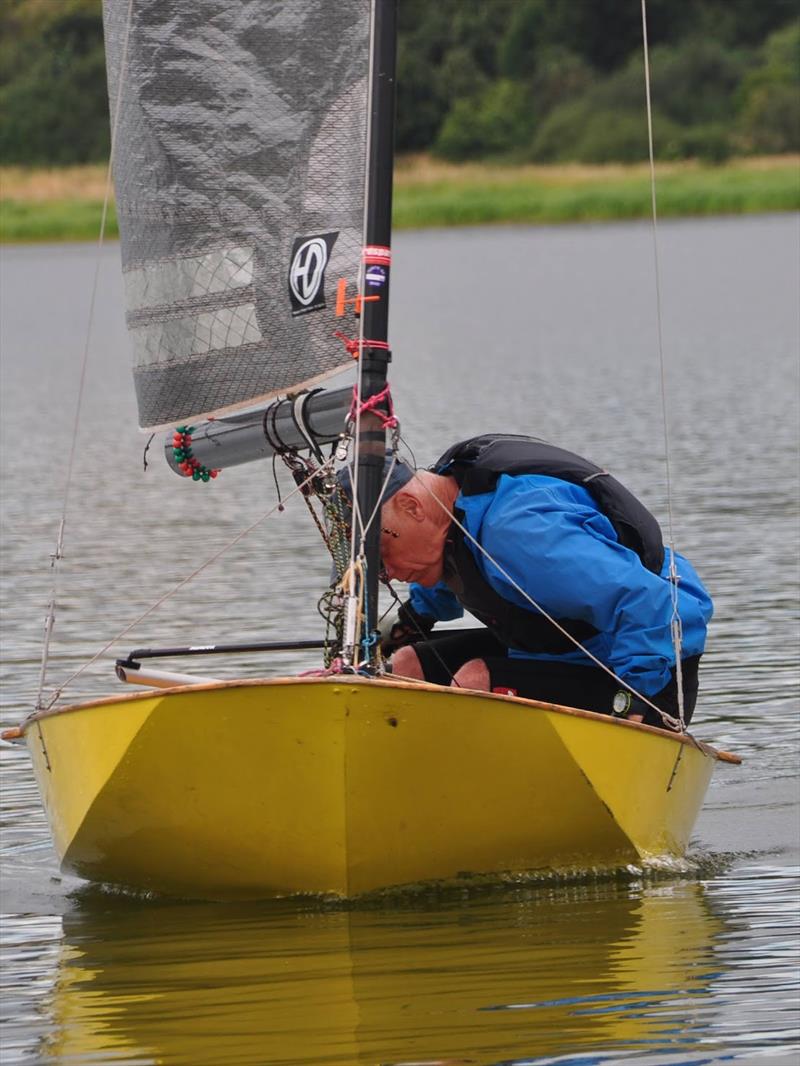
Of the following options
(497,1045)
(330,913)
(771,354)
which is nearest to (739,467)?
(771,354)

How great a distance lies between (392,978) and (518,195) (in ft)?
Result: 142

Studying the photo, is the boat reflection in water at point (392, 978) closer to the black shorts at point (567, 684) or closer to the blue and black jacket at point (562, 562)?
the black shorts at point (567, 684)

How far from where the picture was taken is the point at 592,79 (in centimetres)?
6288

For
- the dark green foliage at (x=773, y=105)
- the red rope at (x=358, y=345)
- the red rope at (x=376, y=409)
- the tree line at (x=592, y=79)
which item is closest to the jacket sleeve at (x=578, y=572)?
the red rope at (x=376, y=409)

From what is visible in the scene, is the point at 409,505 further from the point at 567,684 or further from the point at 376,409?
the point at 567,684

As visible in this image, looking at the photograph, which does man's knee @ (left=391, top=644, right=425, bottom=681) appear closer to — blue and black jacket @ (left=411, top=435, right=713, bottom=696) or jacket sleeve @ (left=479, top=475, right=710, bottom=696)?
blue and black jacket @ (left=411, top=435, right=713, bottom=696)

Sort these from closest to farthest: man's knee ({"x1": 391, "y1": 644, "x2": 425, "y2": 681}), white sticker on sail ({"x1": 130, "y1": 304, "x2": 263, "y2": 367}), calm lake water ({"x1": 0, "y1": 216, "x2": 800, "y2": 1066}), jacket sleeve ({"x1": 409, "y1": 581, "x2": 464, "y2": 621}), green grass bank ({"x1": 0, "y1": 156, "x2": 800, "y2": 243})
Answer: calm lake water ({"x1": 0, "y1": 216, "x2": 800, "y2": 1066}) → white sticker on sail ({"x1": 130, "y1": 304, "x2": 263, "y2": 367}) → man's knee ({"x1": 391, "y1": 644, "x2": 425, "y2": 681}) → jacket sleeve ({"x1": 409, "y1": 581, "x2": 464, "y2": 621}) → green grass bank ({"x1": 0, "y1": 156, "x2": 800, "y2": 243})

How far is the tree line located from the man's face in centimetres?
4800

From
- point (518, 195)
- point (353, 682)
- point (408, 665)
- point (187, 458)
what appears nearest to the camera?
point (353, 682)

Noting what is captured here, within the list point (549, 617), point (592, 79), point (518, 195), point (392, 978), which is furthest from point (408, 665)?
point (592, 79)

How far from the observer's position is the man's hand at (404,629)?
657 centimetres

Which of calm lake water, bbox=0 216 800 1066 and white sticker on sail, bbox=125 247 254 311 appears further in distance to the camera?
white sticker on sail, bbox=125 247 254 311

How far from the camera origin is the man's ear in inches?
221

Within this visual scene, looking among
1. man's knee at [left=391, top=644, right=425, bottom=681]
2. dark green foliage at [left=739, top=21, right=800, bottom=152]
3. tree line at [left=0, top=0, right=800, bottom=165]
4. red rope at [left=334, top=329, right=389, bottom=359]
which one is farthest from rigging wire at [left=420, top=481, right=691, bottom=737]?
dark green foliage at [left=739, top=21, right=800, bottom=152]
